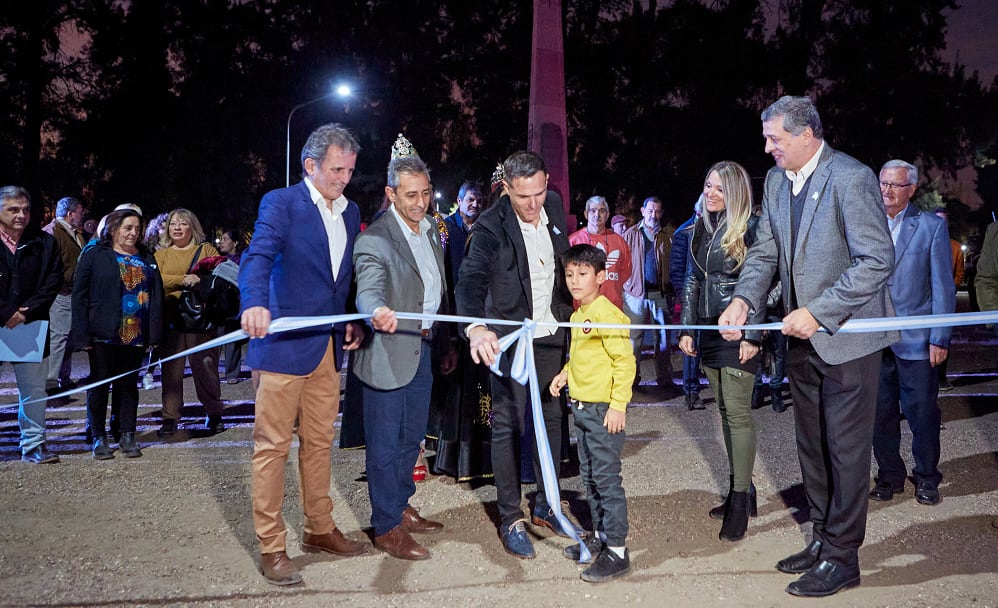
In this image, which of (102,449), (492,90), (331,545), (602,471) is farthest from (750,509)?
(492,90)

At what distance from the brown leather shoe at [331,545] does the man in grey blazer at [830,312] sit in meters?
2.24

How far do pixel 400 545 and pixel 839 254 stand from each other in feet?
8.76

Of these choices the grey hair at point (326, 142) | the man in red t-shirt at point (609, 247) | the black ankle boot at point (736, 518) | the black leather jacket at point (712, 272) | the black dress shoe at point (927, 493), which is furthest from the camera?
the man in red t-shirt at point (609, 247)

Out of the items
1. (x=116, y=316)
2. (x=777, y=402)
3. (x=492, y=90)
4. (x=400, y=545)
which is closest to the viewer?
(x=400, y=545)

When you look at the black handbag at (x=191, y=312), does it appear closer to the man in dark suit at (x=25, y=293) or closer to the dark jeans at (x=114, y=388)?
the dark jeans at (x=114, y=388)

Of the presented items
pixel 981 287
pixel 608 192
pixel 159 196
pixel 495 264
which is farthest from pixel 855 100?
pixel 495 264

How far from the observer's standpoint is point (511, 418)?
4.99 m

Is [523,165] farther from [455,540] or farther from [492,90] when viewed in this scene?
[492,90]

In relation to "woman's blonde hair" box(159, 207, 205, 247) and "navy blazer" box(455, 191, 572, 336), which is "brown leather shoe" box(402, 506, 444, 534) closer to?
"navy blazer" box(455, 191, 572, 336)

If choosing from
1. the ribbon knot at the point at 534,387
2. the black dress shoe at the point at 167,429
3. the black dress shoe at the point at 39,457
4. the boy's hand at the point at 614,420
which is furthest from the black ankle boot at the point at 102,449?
the boy's hand at the point at 614,420

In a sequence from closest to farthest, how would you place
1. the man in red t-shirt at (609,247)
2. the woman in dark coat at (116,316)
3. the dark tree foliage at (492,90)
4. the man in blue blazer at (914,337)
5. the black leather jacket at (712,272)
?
the black leather jacket at (712,272) < the man in blue blazer at (914,337) < the woman in dark coat at (116,316) < the man in red t-shirt at (609,247) < the dark tree foliage at (492,90)

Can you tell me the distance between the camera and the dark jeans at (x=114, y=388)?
7.29 metres

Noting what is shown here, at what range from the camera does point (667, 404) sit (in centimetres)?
953

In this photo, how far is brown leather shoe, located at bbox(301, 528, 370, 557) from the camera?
4.84 metres
